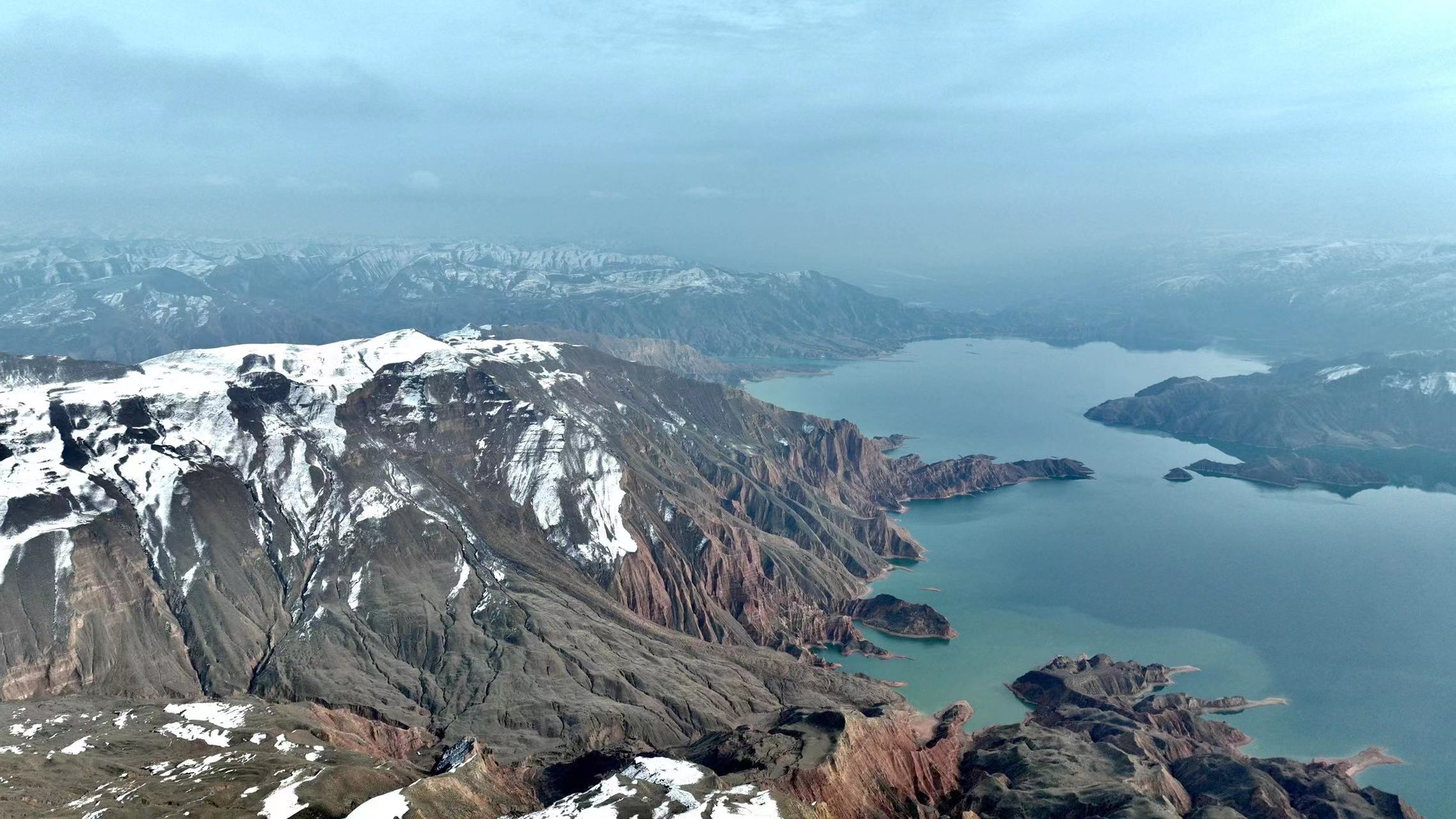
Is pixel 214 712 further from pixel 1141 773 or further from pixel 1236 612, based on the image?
pixel 1236 612

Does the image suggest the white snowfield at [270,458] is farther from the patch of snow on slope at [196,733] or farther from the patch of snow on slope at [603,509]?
the patch of snow on slope at [196,733]

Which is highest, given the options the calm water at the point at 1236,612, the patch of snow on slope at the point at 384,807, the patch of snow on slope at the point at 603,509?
the patch of snow on slope at the point at 603,509

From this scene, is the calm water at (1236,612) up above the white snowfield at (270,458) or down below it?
below

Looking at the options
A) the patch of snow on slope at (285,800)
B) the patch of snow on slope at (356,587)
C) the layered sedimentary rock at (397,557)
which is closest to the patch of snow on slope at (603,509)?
the layered sedimentary rock at (397,557)

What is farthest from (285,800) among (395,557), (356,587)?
(395,557)

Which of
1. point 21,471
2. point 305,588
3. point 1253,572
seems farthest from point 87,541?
point 1253,572

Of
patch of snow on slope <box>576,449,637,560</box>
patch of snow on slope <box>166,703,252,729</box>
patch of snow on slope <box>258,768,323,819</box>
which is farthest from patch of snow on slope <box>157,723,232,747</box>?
patch of snow on slope <box>576,449,637,560</box>

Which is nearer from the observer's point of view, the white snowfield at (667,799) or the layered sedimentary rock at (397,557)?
the white snowfield at (667,799)
